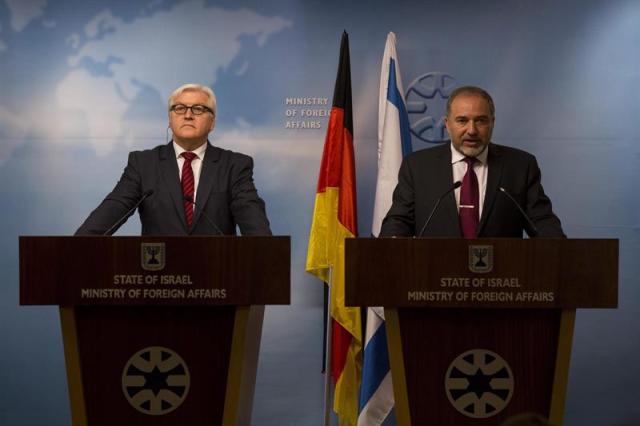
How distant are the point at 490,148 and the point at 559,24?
5.54ft

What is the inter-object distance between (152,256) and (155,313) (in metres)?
0.20

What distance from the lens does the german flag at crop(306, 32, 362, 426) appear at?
4547mm

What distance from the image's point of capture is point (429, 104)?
4938 mm

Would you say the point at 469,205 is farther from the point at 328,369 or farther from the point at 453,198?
the point at 328,369

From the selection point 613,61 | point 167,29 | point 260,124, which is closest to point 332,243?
point 260,124

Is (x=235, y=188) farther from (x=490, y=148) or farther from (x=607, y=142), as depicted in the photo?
(x=607, y=142)

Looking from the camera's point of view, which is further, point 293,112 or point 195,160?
point 293,112

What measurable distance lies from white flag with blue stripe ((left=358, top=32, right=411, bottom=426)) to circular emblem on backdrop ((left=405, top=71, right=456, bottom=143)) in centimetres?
16

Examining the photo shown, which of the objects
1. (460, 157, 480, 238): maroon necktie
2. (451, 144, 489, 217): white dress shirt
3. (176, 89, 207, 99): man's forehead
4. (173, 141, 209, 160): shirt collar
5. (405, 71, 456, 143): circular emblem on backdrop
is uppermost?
(405, 71, 456, 143): circular emblem on backdrop

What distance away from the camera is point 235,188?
11.8ft

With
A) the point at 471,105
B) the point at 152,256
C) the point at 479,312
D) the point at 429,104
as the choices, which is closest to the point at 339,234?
the point at 429,104

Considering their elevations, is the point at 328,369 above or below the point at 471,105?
below

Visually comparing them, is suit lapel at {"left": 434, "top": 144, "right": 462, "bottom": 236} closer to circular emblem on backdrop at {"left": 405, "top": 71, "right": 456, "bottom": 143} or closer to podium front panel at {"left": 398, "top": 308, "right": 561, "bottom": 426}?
podium front panel at {"left": 398, "top": 308, "right": 561, "bottom": 426}

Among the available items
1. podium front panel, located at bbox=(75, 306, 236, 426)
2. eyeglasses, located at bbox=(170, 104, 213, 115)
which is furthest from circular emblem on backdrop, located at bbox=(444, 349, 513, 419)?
eyeglasses, located at bbox=(170, 104, 213, 115)
